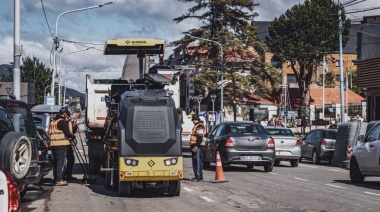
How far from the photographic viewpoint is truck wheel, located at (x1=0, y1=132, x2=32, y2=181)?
10984 millimetres

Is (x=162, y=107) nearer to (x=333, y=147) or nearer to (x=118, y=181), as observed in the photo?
(x=118, y=181)

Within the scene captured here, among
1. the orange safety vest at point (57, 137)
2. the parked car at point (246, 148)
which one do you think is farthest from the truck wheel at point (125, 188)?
the parked car at point (246, 148)

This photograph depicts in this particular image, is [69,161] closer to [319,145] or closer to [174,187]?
[174,187]

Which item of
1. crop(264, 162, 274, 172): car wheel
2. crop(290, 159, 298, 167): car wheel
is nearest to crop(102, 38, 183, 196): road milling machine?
crop(264, 162, 274, 172): car wheel

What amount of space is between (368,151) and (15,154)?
35.4ft

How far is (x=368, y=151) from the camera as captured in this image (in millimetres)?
19344

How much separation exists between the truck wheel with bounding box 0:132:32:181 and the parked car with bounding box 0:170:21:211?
3881mm

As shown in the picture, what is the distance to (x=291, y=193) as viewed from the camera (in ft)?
55.9

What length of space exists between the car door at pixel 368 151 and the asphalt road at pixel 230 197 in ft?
1.67

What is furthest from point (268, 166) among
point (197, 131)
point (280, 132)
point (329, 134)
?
point (329, 134)

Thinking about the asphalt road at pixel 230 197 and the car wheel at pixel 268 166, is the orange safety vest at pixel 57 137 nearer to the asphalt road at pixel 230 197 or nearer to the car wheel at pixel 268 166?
the asphalt road at pixel 230 197

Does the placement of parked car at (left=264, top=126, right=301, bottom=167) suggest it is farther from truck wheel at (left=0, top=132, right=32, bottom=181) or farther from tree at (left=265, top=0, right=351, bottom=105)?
tree at (left=265, top=0, right=351, bottom=105)

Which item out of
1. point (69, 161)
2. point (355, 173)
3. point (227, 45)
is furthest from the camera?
point (227, 45)

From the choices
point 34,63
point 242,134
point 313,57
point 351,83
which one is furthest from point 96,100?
point 351,83
